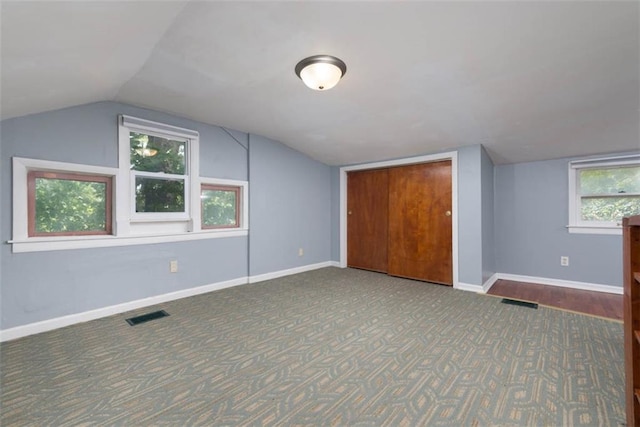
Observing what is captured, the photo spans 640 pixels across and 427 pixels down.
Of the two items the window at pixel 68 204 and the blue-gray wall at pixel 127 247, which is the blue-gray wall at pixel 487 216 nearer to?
the blue-gray wall at pixel 127 247

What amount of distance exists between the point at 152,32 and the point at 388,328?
2.87 metres

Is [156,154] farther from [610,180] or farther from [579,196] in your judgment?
[610,180]

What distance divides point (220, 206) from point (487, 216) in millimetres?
3797

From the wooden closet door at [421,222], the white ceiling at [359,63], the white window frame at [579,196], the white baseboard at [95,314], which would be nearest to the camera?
the white ceiling at [359,63]

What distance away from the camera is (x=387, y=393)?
1.58 meters

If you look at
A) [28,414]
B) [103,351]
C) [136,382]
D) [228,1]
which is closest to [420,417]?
[136,382]

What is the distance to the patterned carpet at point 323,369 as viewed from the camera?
1417 millimetres

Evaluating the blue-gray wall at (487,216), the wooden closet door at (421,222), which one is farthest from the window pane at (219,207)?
the blue-gray wall at (487,216)

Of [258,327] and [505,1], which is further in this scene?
[258,327]

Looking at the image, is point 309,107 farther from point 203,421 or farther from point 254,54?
point 203,421

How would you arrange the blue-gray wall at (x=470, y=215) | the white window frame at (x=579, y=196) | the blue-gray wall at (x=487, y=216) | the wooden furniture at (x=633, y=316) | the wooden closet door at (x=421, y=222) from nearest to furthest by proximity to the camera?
the wooden furniture at (x=633, y=316)
the white window frame at (x=579, y=196)
the blue-gray wall at (x=470, y=215)
the blue-gray wall at (x=487, y=216)
the wooden closet door at (x=421, y=222)

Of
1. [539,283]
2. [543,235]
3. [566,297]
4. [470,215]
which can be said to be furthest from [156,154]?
[539,283]

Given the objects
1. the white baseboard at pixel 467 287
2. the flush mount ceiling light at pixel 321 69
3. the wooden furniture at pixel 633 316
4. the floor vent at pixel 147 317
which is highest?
the flush mount ceiling light at pixel 321 69

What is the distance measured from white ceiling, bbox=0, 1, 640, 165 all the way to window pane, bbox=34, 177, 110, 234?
0.67 metres
